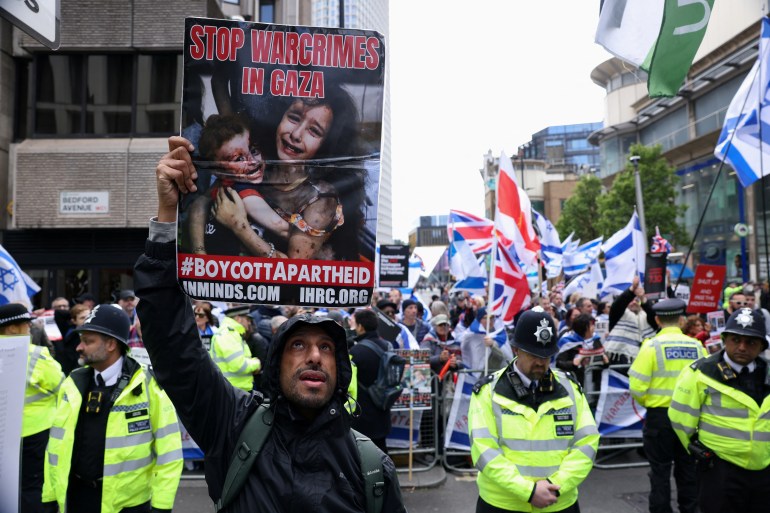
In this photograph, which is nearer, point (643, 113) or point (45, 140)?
point (45, 140)

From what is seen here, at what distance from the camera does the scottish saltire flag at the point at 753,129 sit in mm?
8336

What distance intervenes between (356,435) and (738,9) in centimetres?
4219

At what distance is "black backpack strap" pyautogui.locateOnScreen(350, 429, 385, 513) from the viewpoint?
7.35ft

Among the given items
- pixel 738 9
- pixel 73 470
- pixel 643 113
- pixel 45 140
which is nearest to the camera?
pixel 73 470

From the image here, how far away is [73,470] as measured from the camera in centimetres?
398

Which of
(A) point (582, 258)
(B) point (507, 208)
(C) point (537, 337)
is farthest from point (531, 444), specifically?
(A) point (582, 258)

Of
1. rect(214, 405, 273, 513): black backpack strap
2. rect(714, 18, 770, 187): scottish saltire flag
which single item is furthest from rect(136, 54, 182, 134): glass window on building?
rect(214, 405, 273, 513): black backpack strap

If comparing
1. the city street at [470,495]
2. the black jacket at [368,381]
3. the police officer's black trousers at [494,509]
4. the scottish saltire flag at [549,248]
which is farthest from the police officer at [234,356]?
the scottish saltire flag at [549,248]

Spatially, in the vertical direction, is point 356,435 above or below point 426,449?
above

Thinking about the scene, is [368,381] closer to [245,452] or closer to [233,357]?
[233,357]

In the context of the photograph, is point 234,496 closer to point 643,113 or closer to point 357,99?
point 357,99

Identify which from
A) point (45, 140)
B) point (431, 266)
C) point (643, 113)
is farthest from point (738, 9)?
point (45, 140)

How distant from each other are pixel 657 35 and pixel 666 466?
14.4 ft

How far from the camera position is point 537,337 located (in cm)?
427
